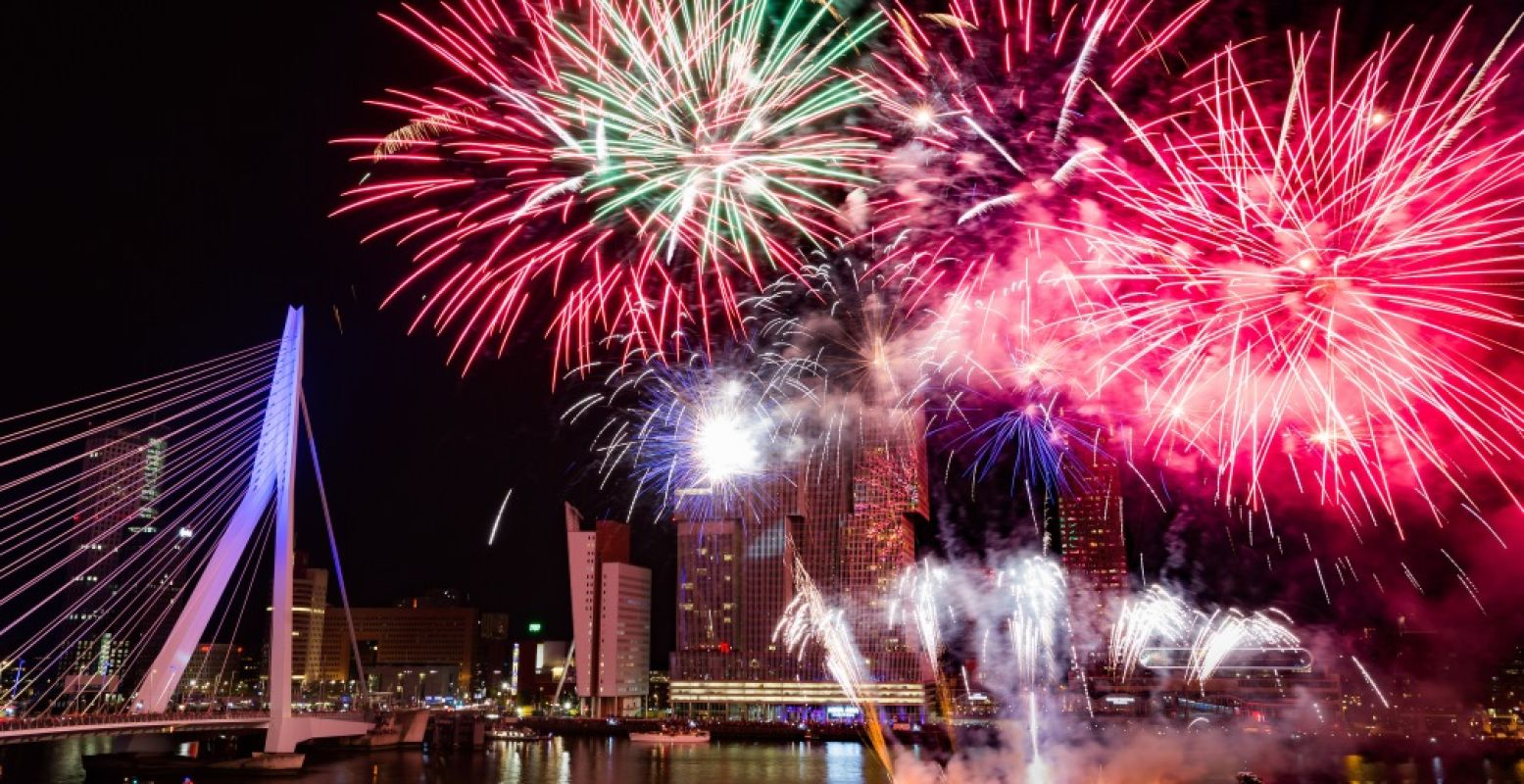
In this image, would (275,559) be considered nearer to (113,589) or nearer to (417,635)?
(113,589)

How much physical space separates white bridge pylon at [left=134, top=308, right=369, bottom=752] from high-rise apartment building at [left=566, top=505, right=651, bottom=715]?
181 feet

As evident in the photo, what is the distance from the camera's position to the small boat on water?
76188 mm

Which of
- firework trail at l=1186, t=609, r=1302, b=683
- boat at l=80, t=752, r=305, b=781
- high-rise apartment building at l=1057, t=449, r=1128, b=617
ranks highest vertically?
high-rise apartment building at l=1057, t=449, r=1128, b=617

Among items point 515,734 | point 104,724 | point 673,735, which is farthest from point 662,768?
point 515,734

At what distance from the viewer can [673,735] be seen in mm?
76812

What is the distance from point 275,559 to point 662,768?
2088 cm

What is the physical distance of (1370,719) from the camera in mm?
70250

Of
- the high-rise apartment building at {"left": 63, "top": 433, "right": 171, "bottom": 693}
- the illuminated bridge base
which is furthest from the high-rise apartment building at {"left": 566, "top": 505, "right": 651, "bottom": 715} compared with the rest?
the high-rise apartment building at {"left": 63, "top": 433, "right": 171, "bottom": 693}

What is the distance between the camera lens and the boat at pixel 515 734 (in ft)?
258

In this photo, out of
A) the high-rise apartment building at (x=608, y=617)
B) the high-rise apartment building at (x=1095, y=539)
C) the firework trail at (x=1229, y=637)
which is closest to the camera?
the firework trail at (x=1229, y=637)

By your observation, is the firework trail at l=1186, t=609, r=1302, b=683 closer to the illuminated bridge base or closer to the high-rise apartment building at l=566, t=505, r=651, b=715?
the illuminated bridge base

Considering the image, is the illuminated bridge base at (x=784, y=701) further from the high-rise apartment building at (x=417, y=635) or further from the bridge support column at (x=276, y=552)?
the high-rise apartment building at (x=417, y=635)

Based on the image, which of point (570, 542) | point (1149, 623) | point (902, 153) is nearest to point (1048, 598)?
point (1149, 623)

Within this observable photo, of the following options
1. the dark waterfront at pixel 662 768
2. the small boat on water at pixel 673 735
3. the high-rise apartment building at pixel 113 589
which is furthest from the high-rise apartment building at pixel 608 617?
the high-rise apartment building at pixel 113 589
